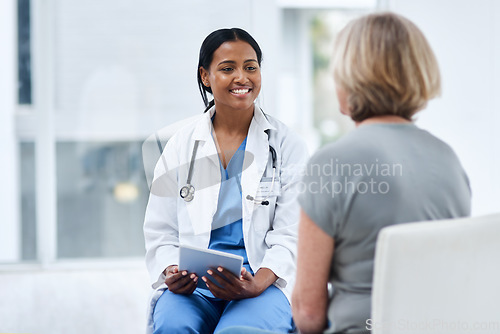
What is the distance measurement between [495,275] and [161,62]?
302 cm

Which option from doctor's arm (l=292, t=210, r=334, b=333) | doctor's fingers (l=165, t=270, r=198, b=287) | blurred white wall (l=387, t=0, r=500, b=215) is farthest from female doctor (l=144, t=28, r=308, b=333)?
blurred white wall (l=387, t=0, r=500, b=215)

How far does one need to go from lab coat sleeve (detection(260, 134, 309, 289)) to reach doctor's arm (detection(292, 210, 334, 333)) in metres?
0.51

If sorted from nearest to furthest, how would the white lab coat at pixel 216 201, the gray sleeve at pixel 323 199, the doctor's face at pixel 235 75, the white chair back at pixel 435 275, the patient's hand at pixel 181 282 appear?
the white chair back at pixel 435 275
the gray sleeve at pixel 323 199
the patient's hand at pixel 181 282
the white lab coat at pixel 216 201
the doctor's face at pixel 235 75

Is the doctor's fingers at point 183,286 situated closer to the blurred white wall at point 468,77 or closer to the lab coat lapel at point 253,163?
the lab coat lapel at point 253,163

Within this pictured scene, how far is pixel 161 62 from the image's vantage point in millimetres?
3617

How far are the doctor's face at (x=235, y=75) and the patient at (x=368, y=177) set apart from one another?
709mm

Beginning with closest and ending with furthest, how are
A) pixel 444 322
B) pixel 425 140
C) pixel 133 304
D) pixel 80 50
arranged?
pixel 444 322
pixel 425 140
pixel 133 304
pixel 80 50

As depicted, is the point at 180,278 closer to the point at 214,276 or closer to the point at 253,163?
the point at 214,276

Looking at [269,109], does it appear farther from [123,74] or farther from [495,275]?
[495,275]

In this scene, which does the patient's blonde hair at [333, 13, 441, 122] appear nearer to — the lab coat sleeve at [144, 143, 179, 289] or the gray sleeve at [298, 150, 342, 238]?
the gray sleeve at [298, 150, 342, 238]

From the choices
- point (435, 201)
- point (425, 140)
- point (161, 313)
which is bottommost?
point (161, 313)

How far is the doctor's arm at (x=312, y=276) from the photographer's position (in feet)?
3.16

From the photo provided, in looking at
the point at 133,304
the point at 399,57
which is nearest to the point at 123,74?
the point at 133,304

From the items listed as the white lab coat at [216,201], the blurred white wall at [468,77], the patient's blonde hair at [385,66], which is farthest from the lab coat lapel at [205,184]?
the blurred white wall at [468,77]
